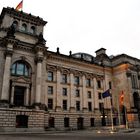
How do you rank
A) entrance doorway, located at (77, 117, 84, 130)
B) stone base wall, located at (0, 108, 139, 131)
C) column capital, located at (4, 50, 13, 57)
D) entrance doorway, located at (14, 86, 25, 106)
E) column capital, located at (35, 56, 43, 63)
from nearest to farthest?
stone base wall, located at (0, 108, 139, 131), column capital, located at (4, 50, 13, 57), entrance doorway, located at (14, 86, 25, 106), column capital, located at (35, 56, 43, 63), entrance doorway, located at (77, 117, 84, 130)

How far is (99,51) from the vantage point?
226ft

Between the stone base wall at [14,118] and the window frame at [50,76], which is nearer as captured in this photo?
the stone base wall at [14,118]

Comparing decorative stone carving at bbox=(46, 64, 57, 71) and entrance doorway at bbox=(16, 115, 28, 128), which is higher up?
decorative stone carving at bbox=(46, 64, 57, 71)

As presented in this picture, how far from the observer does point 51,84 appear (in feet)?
162

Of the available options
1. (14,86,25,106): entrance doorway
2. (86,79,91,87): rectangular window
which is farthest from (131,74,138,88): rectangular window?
(14,86,25,106): entrance doorway

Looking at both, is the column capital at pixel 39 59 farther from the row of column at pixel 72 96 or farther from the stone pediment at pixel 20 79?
the row of column at pixel 72 96

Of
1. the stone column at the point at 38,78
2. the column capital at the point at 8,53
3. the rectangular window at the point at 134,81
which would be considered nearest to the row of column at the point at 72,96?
the stone column at the point at 38,78

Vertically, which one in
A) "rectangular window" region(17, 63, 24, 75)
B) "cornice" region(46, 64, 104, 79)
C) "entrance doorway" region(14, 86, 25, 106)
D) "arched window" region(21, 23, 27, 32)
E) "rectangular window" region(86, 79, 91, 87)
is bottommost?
"entrance doorway" region(14, 86, 25, 106)

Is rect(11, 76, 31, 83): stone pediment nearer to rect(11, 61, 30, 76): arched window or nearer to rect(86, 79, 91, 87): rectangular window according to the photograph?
rect(11, 61, 30, 76): arched window

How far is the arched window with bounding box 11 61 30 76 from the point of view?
43.7m

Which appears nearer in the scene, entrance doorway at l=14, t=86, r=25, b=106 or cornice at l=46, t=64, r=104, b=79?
entrance doorway at l=14, t=86, r=25, b=106

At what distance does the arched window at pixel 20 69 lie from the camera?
4374 centimetres

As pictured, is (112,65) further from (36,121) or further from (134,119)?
(36,121)

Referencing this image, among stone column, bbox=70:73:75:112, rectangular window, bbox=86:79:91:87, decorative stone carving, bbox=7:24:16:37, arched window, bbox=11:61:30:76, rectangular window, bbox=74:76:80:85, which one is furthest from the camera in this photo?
rectangular window, bbox=86:79:91:87
